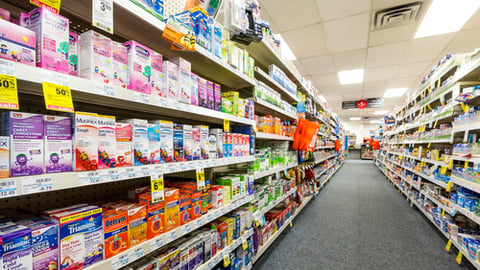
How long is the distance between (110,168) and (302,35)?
182 inches

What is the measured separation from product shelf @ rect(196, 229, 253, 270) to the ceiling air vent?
13.9 feet

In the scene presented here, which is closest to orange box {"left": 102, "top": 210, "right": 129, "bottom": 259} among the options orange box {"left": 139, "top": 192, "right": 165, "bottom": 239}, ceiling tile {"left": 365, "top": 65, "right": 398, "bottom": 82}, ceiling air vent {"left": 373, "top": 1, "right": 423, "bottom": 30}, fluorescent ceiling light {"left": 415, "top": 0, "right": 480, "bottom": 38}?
orange box {"left": 139, "top": 192, "right": 165, "bottom": 239}

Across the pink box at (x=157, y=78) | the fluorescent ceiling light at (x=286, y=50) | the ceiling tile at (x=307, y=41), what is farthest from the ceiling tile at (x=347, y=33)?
the pink box at (x=157, y=78)

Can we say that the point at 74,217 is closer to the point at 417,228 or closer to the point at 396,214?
the point at 417,228

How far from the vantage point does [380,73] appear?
6.68 metres

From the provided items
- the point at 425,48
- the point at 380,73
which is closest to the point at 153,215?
the point at 425,48

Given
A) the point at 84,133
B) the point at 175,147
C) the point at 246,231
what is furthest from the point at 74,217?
the point at 246,231

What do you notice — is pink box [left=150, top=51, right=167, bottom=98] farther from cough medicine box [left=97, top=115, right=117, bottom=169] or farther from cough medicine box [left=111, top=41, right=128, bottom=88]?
cough medicine box [left=97, top=115, right=117, bottom=169]

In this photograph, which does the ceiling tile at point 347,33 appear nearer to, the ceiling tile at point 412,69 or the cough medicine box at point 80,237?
the ceiling tile at point 412,69

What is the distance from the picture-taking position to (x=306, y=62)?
585 cm

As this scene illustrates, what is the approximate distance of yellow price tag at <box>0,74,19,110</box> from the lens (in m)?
0.62

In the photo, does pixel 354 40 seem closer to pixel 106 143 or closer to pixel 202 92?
pixel 202 92

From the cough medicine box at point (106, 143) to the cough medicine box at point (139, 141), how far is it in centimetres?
10

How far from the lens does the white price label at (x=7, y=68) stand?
618 millimetres
